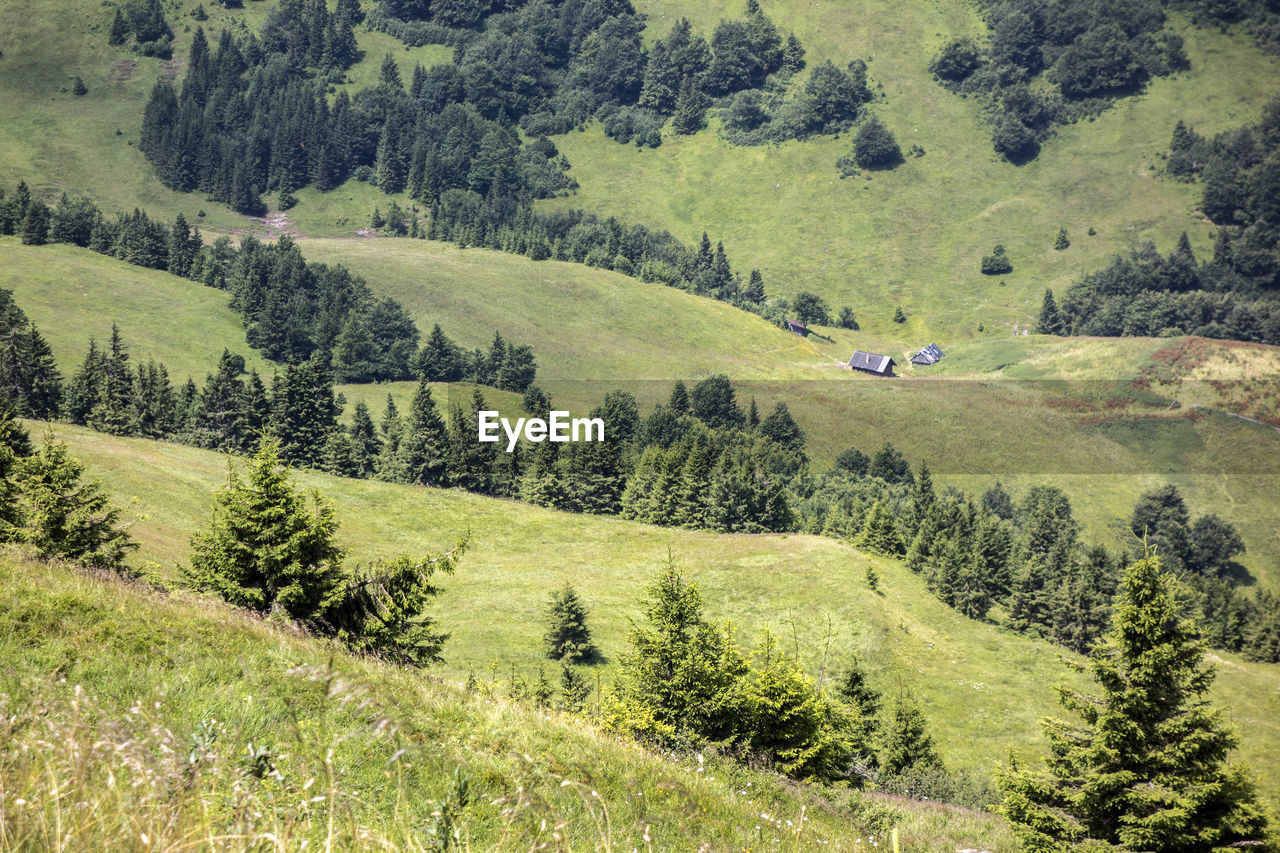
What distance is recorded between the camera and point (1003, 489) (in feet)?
559

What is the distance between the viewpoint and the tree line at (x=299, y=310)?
177750 millimetres

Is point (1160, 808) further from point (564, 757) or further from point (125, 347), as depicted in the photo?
point (125, 347)

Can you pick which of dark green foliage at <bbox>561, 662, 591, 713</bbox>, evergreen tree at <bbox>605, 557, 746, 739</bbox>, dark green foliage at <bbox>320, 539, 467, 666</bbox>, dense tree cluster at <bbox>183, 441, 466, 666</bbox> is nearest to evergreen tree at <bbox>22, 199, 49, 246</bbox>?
dark green foliage at <bbox>561, 662, 591, 713</bbox>

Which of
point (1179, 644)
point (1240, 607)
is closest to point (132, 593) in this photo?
point (1179, 644)

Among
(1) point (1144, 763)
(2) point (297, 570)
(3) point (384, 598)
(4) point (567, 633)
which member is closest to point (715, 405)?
(4) point (567, 633)

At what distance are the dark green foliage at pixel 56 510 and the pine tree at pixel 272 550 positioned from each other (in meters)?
5.19

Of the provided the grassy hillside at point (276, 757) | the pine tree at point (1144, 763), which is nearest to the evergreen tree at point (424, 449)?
the pine tree at point (1144, 763)

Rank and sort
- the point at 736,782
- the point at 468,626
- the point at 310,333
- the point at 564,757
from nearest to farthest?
the point at 564,757
the point at 736,782
the point at 468,626
the point at 310,333

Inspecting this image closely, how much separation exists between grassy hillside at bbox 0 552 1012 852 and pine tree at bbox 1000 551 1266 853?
1005 centimetres

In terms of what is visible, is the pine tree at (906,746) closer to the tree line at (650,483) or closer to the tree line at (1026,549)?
the tree line at (1026,549)

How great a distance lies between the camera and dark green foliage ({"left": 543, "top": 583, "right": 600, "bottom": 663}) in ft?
226

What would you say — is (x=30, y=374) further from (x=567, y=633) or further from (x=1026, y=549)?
(x=1026, y=549)

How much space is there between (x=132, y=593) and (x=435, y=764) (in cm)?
807

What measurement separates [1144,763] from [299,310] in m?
186
